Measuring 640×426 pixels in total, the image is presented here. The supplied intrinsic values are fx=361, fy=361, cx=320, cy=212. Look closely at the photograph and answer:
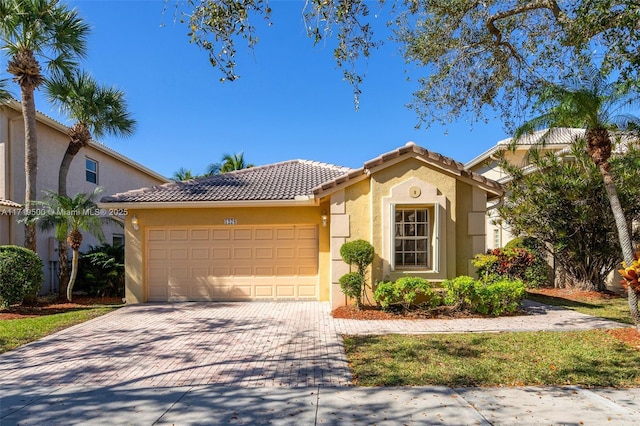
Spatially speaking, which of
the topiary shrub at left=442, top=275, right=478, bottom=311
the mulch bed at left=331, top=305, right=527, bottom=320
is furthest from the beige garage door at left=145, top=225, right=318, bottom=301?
the topiary shrub at left=442, top=275, right=478, bottom=311

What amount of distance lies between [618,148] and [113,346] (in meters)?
17.4

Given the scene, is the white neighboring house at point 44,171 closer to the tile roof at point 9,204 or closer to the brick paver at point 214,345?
the tile roof at point 9,204

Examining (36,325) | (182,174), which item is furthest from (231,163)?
(36,325)

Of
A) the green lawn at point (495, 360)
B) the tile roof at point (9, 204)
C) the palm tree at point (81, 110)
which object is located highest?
the palm tree at point (81, 110)

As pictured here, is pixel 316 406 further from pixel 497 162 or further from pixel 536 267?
pixel 497 162

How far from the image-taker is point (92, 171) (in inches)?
694

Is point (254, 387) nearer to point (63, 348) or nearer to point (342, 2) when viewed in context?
point (63, 348)

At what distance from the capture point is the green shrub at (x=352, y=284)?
9.34 metres

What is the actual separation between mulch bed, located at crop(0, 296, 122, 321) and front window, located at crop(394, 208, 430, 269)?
9495 mm

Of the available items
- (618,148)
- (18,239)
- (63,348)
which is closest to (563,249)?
(618,148)

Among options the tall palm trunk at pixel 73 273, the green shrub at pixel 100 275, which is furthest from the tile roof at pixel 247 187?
the green shrub at pixel 100 275

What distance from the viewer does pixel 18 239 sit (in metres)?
13.3

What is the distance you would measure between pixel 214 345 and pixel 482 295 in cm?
651

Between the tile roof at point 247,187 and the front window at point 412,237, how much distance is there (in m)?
2.88
